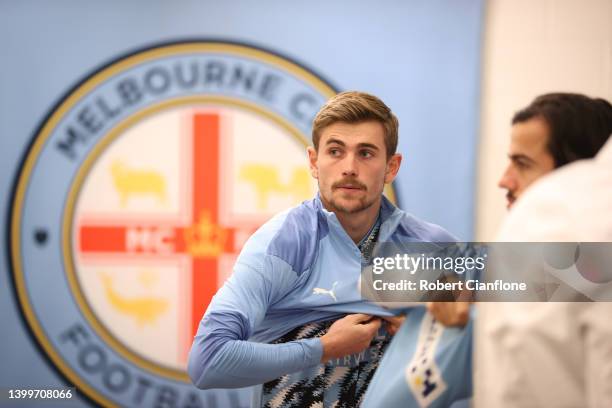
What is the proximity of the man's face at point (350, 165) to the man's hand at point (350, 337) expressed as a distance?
186 mm

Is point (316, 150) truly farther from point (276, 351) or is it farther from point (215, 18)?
point (215, 18)

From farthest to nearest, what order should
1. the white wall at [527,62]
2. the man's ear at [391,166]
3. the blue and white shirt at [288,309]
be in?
the white wall at [527,62] → the man's ear at [391,166] → the blue and white shirt at [288,309]

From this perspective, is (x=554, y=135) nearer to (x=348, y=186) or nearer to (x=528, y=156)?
(x=528, y=156)

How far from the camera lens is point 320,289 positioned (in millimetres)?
1018

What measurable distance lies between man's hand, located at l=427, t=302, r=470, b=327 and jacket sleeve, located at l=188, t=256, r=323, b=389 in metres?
0.21

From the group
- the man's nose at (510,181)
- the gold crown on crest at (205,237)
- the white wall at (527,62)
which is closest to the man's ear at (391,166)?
the man's nose at (510,181)

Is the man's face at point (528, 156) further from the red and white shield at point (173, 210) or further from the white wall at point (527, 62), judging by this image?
the red and white shield at point (173, 210)

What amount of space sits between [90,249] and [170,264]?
0.71 ft

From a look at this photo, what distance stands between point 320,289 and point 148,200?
779mm

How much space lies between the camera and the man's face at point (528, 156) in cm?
85

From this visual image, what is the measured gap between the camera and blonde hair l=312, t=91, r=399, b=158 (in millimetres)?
1038

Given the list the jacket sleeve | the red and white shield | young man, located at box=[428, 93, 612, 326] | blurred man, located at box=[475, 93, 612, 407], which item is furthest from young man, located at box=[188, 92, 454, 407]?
the red and white shield

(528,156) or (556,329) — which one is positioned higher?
(528,156)

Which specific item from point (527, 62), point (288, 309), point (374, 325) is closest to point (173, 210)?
point (288, 309)
